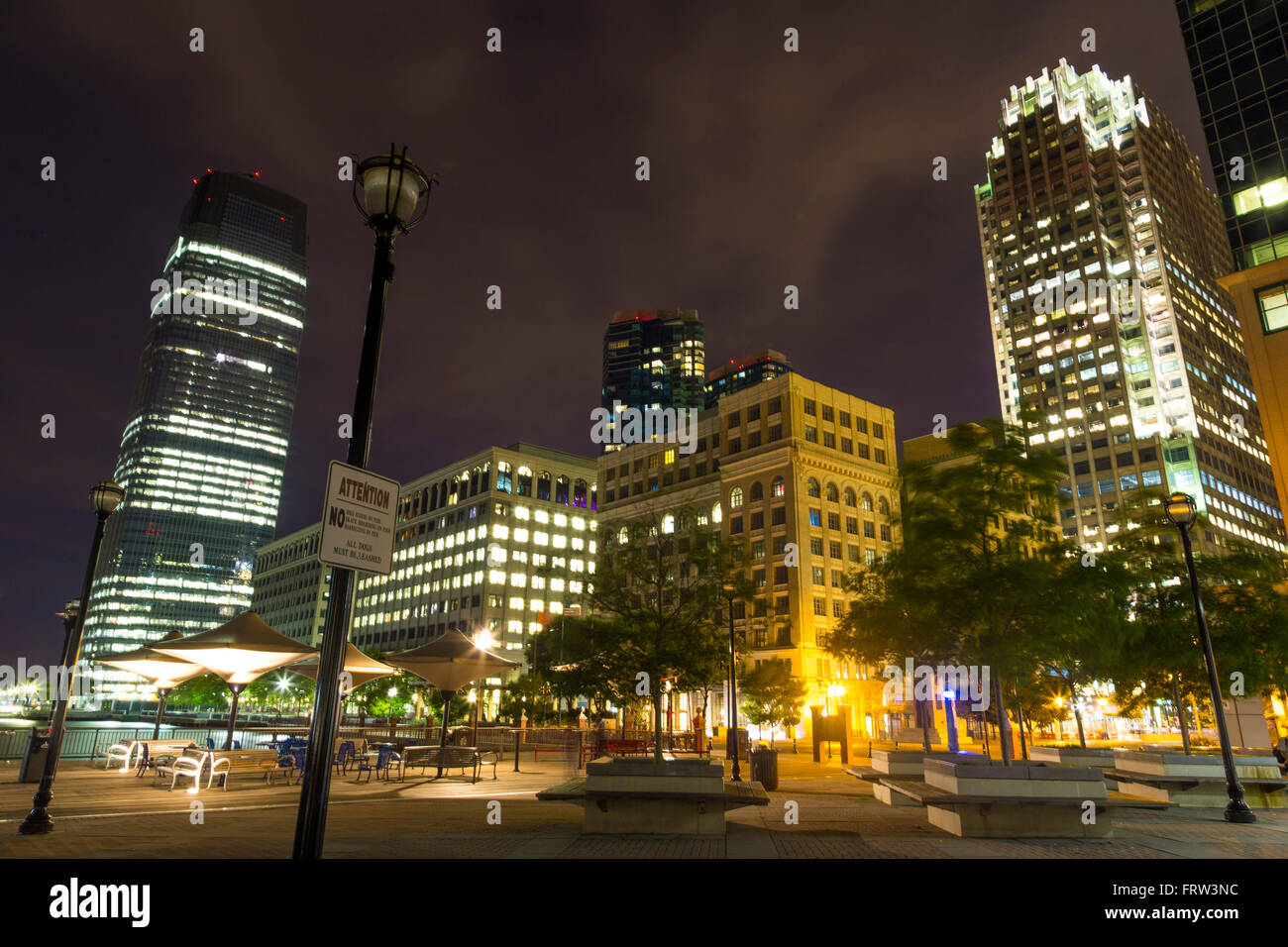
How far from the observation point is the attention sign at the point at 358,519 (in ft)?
17.6

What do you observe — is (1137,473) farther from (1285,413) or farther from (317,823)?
(317,823)

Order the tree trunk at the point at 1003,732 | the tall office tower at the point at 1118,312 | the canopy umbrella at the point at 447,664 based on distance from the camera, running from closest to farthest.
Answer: the tree trunk at the point at 1003,732
the canopy umbrella at the point at 447,664
the tall office tower at the point at 1118,312

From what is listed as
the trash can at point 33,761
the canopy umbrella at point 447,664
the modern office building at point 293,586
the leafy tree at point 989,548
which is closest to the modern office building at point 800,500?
the canopy umbrella at point 447,664

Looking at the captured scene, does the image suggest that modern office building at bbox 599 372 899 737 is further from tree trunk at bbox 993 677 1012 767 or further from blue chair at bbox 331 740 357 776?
tree trunk at bbox 993 677 1012 767

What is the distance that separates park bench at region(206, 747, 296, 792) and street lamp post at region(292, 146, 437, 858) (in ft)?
45.4

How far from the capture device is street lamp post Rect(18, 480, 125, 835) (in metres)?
11.0

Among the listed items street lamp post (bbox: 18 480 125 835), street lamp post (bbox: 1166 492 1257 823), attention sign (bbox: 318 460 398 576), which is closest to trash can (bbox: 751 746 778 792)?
street lamp post (bbox: 1166 492 1257 823)

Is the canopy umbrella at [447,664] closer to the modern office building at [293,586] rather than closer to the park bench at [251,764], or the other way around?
the park bench at [251,764]

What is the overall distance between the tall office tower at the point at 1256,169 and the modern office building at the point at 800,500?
33747mm
